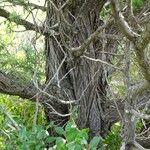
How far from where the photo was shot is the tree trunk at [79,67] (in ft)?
8.89

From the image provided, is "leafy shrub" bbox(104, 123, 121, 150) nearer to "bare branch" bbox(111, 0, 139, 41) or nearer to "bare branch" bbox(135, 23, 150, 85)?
"bare branch" bbox(135, 23, 150, 85)

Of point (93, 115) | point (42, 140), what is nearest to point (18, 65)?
point (93, 115)

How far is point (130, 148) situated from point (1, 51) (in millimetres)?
1518

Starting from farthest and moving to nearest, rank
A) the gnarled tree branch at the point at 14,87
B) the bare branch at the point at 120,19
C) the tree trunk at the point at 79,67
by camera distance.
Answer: the tree trunk at the point at 79,67 < the gnarled tree branch at the point at 14,87 < the bare branch at the point at 120,19

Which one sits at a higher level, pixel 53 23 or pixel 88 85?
pixel 53 23

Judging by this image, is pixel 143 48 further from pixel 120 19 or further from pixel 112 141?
pixel 112 141

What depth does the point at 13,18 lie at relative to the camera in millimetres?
2510

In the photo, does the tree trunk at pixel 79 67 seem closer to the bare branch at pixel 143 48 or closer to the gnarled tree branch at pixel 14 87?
the gnarled tree branch at pixel 14 87

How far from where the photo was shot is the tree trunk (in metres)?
2.71

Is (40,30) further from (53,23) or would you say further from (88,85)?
(88,85)

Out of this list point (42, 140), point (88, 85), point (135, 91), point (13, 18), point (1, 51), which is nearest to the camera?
point (135, 91)

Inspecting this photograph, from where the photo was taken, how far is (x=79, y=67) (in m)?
2.80

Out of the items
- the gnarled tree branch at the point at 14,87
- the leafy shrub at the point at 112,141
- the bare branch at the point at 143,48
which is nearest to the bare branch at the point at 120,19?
the bare branch at the point at 143,48

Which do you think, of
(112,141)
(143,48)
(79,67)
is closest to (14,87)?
(79,67)
